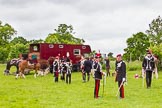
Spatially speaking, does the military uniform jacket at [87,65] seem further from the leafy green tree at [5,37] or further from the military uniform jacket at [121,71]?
the leafy green tree at [5,37]

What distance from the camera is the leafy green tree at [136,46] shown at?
77.1 m

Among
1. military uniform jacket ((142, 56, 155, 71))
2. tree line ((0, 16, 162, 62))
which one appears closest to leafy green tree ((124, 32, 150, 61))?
tree line ((0, 16, 162, 62))

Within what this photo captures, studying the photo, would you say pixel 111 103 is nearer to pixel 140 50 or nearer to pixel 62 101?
pixel 62 101

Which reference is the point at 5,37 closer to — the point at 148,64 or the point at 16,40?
the point at 16,40

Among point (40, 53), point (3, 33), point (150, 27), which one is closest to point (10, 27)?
point (3, 33)

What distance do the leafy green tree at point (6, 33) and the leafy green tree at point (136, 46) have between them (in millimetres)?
42166

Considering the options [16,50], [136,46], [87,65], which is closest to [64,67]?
[87,65]

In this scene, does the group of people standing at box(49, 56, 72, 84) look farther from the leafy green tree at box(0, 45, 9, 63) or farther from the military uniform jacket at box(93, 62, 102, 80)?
the leafy green tree at box(0, 45, 9, 63)

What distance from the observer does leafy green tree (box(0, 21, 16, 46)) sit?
110438 mm

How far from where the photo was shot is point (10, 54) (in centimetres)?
9394

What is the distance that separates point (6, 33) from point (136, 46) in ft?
149

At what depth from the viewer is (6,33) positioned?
111875 millimetres

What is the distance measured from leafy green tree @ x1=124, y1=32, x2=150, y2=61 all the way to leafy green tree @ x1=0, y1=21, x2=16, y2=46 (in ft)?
138

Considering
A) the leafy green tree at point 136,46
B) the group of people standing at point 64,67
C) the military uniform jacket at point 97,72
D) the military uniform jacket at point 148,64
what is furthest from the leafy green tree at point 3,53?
the military uniform jacket at point 97,72
